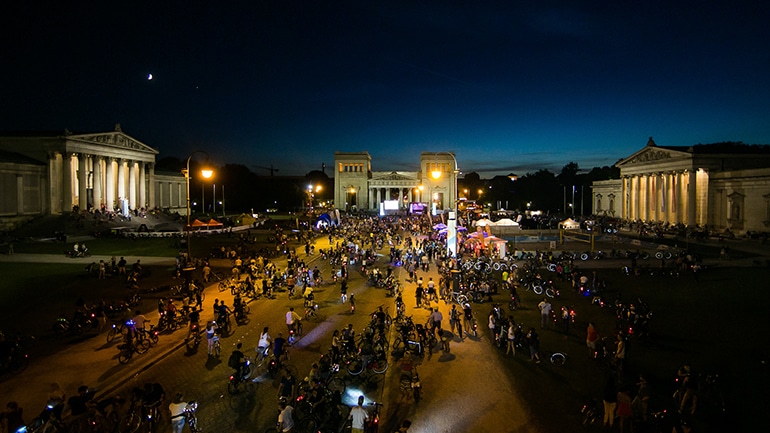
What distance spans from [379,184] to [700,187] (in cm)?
6491

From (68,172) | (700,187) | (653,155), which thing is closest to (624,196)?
(653,155)

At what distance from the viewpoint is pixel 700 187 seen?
53.4 metres

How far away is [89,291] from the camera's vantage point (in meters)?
20.4

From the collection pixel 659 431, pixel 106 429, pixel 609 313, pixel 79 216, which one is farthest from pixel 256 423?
pixel 79 216

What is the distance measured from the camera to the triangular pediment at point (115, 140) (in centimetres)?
5162

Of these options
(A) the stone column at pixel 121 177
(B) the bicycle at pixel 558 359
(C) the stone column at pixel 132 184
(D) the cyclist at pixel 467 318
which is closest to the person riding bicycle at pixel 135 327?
(D) the cyclist at pixel 467 318

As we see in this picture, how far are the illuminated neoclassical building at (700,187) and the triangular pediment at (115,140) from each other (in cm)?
7015

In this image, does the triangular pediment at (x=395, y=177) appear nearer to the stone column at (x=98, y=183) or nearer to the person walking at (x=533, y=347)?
the stone column at (x=98, y=183)

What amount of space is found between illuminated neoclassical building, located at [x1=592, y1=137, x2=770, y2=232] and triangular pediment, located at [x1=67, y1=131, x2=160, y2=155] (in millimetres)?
70153

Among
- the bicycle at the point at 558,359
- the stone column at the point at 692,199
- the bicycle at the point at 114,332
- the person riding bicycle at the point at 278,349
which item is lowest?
the bicycle at the point at 558,359

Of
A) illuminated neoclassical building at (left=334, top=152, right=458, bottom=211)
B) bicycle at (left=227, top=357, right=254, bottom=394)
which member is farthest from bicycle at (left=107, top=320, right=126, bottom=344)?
illuminated neoclassical building at (left=334, top=152, right=458, bottom=211)

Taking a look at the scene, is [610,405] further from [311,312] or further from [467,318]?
[311,312]

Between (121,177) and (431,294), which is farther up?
(121,177)

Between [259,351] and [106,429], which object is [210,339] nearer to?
[259,351]
